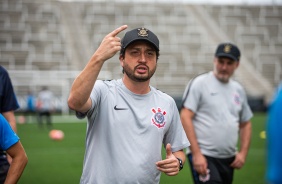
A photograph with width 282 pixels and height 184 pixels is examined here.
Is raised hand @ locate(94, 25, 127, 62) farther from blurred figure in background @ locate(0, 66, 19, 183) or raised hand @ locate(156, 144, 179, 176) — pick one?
blurred figure in background @ locate(0, 66, 19, 183)

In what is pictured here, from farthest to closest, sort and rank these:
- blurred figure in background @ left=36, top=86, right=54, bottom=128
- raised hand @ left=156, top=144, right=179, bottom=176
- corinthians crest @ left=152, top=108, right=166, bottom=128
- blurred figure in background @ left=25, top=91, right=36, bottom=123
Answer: blurred figure in background @ left=25, top=91, right=36, bottom=123, blurred figure in background @ left=36, top=86, right=54, bottom=128, corinthians crest @ left=152, top=108, right=166, bottom=128, raised hand @ left=156, top=144, right=179, bottom=176

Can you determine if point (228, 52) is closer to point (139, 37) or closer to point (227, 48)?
point (227, 48)

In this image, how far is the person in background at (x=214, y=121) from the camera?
547 centimetres

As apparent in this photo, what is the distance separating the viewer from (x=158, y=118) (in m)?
3.71

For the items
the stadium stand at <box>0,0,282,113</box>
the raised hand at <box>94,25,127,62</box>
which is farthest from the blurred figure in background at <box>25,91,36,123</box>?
the raised hand at <box>94,25,127,62</box>

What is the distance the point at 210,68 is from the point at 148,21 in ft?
24.4

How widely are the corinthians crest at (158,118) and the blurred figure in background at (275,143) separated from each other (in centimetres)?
188

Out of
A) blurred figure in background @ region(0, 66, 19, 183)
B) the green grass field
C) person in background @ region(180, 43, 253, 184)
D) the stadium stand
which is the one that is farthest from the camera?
the stadium stand

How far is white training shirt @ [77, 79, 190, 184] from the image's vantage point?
11.7 feet

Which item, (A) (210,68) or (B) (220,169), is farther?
(A) (210,68)

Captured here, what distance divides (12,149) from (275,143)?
96.0 inches

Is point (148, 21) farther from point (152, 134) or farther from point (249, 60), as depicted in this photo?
point (152, 134)

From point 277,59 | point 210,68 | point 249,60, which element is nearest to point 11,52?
point 210,68

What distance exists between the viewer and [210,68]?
37.6 meters
